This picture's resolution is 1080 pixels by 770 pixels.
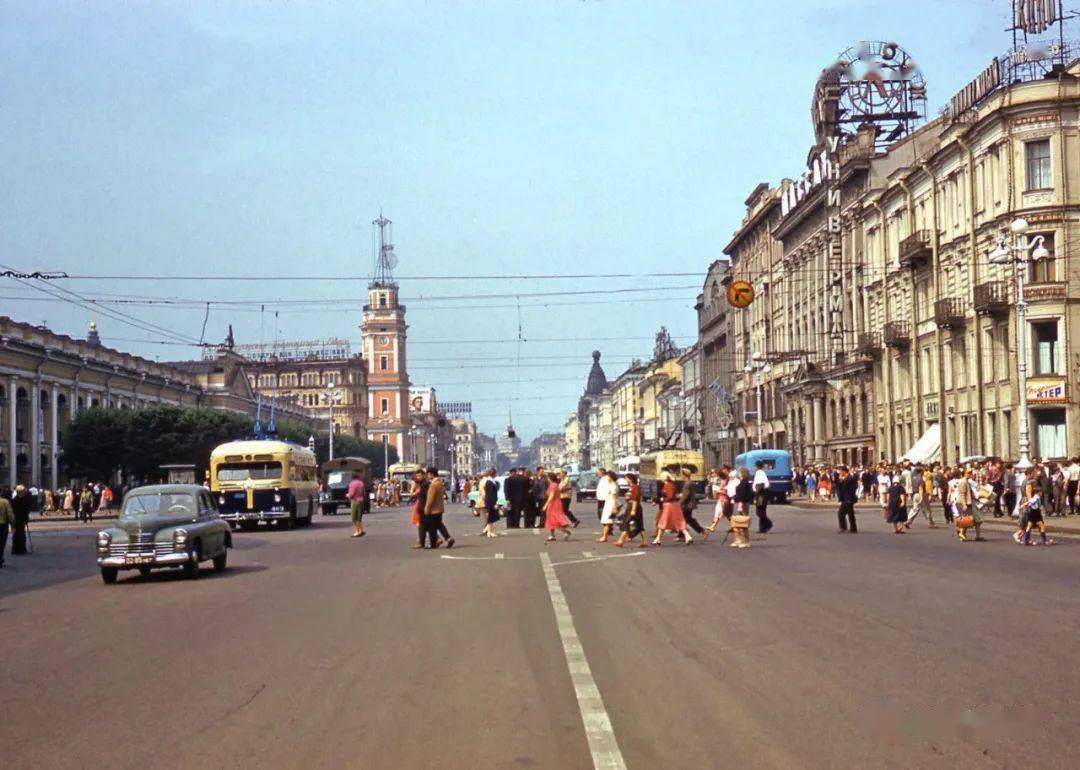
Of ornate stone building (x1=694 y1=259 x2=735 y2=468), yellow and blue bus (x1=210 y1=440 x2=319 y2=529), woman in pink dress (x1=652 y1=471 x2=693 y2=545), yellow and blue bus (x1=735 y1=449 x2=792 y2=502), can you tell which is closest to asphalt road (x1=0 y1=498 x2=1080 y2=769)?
woman in pink dress (x1=652 y1=471 x2=693 y2=545)

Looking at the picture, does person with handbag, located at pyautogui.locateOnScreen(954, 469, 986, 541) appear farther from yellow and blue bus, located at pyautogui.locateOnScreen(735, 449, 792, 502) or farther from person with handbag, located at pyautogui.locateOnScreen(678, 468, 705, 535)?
yellow and blue bus, located at pyautogui.locateOnScreen(735, 449, 792, 502)

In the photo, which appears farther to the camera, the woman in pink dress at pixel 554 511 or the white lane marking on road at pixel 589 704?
the woman in pink dress at pixel 554 511

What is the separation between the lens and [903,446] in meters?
68.3

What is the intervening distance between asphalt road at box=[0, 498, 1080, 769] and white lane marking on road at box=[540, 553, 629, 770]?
32 millimetres

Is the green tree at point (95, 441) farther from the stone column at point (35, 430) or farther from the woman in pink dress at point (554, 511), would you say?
the woman in pink dress at point (554, 511)

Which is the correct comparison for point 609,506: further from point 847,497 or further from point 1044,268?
point 1044,268

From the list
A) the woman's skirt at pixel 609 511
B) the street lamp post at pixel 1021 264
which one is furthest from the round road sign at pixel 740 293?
the woman's skirt at pixel 609 511

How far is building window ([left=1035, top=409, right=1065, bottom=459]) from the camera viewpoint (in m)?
52.4

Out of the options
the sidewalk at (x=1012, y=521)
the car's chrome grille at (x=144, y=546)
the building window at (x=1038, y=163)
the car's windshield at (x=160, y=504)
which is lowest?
the sidewalk at (x=1012, y=521)

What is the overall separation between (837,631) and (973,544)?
680 inches

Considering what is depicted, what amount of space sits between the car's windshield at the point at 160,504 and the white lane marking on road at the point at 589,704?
32.9ft

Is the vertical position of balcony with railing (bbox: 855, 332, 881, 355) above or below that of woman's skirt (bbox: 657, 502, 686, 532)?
above

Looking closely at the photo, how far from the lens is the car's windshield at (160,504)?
78.8 feet

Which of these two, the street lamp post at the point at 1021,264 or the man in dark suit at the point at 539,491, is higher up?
A: the street lamp post at the point at 1021,264
